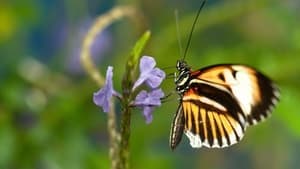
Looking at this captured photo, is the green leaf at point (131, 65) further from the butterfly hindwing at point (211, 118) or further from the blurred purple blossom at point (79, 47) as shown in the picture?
the blurred purple blossom at point (79, 47)

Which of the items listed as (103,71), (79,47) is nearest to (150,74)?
(103,71)

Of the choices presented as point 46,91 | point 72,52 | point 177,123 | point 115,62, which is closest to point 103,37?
point 72,52

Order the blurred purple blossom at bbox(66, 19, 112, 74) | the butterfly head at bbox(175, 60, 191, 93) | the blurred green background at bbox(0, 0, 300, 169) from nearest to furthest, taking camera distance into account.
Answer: the butterfly head at bbox(175, 60, 191, 93) → the blurred green background at bbox(0, 0, 300, 169) → the blurred purple blossom at bbox(66, 19, 112, 74)

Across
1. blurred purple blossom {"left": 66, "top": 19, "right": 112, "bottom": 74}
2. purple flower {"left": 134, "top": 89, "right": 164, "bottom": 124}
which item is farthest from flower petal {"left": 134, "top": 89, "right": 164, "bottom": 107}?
blurred purple blossom {"left": 66, "top": 19, "right": 112, "bottom": 74}

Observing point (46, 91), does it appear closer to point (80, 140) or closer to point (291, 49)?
point (80, 140)

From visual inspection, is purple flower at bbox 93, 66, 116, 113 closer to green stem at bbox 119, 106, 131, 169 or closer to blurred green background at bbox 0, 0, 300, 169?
green stem at bbox 119, 106, 131, 169

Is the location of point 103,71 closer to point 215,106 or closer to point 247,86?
point 247,86
